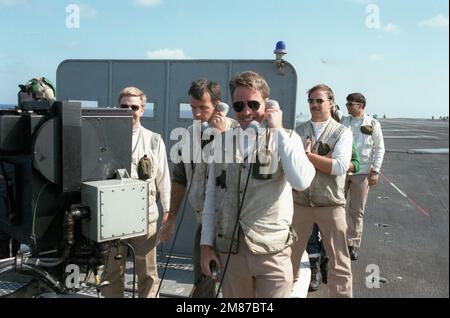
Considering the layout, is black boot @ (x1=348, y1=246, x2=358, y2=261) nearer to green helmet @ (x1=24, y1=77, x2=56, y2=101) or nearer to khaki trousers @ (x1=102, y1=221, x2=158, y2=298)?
khaki trousers @ (x1=102, y1=221, x2=158, y2=298)

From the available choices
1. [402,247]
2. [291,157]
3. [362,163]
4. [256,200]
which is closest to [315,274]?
[362,163]

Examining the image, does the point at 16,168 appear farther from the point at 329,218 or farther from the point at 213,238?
the point at 329,218

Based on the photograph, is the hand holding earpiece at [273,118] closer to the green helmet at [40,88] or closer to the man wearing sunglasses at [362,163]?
the green helmet at [40,88]

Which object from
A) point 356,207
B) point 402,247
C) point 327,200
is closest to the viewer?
point 327,200

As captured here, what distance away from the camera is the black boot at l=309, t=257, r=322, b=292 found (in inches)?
168

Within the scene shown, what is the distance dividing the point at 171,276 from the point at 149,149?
1.74 m

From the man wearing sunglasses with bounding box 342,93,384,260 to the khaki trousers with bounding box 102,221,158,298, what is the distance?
3037mm

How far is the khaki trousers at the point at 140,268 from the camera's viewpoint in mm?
3256

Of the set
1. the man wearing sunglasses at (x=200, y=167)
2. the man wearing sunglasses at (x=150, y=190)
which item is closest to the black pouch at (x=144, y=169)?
the man wearing sunglasses at (x=150, y=190)

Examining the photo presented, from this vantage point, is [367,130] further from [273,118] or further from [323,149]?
[273,118]

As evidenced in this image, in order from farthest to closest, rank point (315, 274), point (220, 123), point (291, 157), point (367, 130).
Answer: point (367, 130) → point (315, 274) → point (220, 123) → point (291, 157)

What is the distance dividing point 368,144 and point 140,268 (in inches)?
146

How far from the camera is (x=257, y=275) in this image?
220cm

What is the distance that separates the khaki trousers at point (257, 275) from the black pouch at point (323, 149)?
4.32 ft
